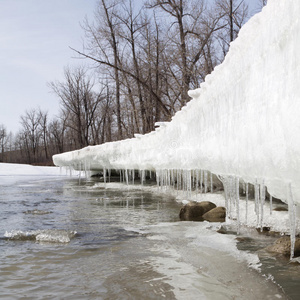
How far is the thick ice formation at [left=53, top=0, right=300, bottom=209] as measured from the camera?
2.41 m

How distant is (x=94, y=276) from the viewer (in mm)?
2840

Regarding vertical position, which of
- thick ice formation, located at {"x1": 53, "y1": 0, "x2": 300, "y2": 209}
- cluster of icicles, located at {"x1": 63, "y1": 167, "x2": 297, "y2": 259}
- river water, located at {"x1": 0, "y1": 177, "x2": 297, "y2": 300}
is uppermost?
thick ice formation, located at {"x1": 53, "y1": 0, "x2": 300, "y2": 209}

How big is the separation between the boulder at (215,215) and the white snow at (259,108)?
736 mm

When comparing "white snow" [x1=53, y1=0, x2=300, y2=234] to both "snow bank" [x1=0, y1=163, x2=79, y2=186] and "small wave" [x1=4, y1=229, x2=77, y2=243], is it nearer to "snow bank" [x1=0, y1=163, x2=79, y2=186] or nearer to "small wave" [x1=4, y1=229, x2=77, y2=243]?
"small wave" [x1=4, y1=229, x2=77, y2=243]

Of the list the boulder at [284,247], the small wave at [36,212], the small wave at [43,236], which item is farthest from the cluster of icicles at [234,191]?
the small wave at [36,212]

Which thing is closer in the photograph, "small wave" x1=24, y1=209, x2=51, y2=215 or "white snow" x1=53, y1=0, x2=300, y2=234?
"white snow" x1=53, y1=0, x2=300, y2=234

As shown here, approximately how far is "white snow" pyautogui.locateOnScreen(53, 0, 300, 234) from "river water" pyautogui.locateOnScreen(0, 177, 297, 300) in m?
0.74

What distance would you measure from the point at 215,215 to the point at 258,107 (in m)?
2.80

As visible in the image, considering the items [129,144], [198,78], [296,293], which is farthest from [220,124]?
[198,78]

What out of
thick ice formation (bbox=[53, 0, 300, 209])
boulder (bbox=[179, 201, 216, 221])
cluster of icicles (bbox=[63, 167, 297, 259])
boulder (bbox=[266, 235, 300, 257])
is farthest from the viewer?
boulder (bbox=[179, 201, 216, 221])

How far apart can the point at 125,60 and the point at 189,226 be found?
19.4 metres

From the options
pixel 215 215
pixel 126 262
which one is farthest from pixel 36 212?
pixel 126 262

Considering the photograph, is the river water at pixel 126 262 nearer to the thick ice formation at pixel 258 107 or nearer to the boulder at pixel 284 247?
the boulder at pixel 284 247

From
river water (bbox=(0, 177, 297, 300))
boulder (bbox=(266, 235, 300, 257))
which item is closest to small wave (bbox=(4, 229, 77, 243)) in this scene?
river water (bbox=(0, 177, 297, 300))
